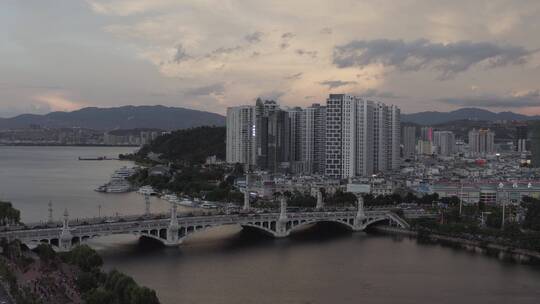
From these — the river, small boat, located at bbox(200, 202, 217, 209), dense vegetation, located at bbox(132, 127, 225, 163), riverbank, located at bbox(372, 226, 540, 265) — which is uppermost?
dense vegetation, located at bbox(132, 127, 225, 163)

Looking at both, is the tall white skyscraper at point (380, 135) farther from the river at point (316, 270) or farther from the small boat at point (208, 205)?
the river at point (316, 270)

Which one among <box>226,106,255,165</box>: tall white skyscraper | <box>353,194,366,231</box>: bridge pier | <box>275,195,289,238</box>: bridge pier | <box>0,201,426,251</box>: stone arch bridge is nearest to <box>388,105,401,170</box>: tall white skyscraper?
<box>226,106,255,165</box>: tall white skyscraper

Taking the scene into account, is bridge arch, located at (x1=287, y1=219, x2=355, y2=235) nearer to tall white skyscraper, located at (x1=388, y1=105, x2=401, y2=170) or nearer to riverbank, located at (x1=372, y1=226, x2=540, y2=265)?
riverbank, located at (x1=372, y1=226, x2=540, y2=265)

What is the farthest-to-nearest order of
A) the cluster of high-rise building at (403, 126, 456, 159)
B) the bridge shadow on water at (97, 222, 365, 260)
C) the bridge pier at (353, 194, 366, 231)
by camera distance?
the cluster of high-rise building at (403, 126, 456, 159) < the bridge pier at (353, 194, 366, 231) < the bridge shadow on water at (97, 222, 365, 260)

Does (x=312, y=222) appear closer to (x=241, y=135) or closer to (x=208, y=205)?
(x=208, y=205)

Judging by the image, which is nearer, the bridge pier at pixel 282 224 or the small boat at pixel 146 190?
the bridge pier at pixel 282 224

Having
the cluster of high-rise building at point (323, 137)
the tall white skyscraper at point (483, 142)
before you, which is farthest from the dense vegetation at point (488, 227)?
the tall white skyscraper at point (483, 142)

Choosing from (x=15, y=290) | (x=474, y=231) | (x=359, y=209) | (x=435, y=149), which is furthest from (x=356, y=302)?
(x=435, y=149)
